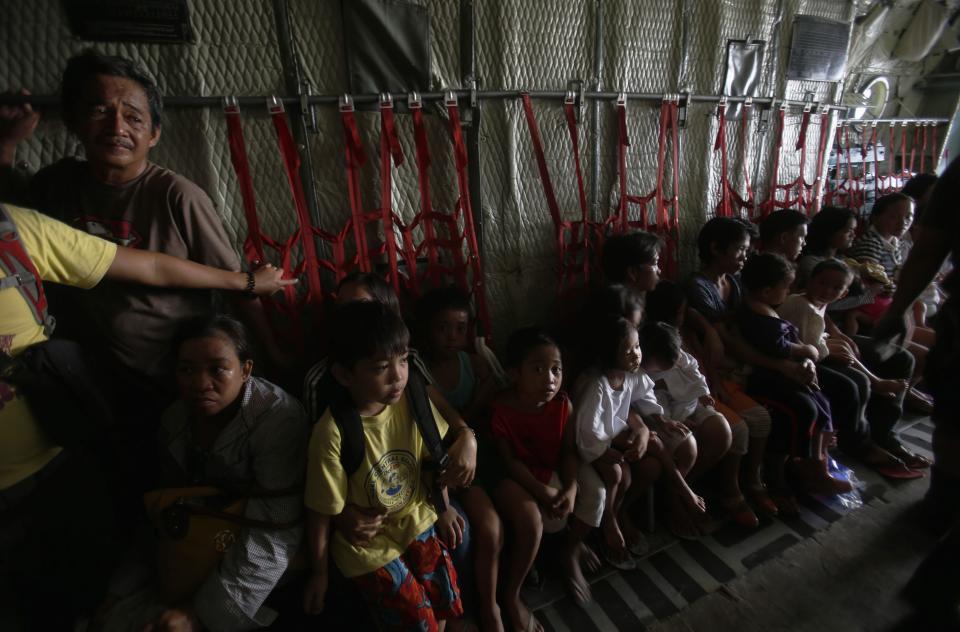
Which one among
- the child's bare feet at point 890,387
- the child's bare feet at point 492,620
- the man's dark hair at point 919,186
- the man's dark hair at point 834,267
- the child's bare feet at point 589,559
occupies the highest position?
the man's dark hair at point 919,186

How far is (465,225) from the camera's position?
2.13 metres

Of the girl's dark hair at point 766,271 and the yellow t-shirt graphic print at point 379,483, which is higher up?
the girl's dark hair at point 766,271

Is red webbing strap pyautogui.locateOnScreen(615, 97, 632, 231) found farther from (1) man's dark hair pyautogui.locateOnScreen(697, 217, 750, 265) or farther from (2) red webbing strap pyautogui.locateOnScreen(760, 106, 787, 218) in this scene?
(2) red webbing strap pyautogui.locateOnScreen(760, 106, 787, 218)

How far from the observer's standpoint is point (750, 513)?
213cm

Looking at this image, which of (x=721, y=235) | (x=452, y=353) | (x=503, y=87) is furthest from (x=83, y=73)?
(x=721, y=235)

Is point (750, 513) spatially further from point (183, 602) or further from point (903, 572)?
point (183, 602)

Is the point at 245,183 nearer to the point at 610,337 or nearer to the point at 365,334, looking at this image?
the point at 365,334

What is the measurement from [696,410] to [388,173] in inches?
71.6

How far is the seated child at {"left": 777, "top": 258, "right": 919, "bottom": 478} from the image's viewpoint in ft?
7.66

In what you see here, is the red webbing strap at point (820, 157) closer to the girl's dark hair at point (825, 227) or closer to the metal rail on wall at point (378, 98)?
the girl's dark hair at point (825, 227)

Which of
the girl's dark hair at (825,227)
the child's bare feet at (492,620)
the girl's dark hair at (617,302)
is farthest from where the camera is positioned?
the girl's dark hair at (825,227)

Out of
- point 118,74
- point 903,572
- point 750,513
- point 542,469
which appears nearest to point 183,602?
point 542,469

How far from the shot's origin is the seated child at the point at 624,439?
179cm

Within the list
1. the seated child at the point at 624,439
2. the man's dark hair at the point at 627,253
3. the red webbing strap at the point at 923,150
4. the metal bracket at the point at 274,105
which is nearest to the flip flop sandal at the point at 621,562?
the seated child at the point at 624,439
